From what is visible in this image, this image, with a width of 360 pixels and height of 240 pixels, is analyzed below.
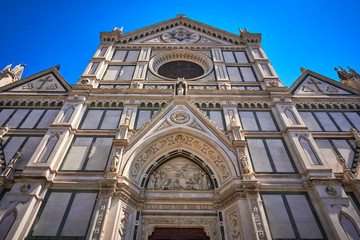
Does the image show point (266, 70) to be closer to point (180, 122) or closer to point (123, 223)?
point (180, 122)

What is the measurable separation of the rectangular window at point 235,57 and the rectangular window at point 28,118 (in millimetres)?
11704

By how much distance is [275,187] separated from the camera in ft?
29.3

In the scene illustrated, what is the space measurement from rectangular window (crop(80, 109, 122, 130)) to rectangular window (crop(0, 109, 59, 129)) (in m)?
1.75

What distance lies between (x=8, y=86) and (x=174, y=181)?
11467 mm

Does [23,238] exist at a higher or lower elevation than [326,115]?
lower

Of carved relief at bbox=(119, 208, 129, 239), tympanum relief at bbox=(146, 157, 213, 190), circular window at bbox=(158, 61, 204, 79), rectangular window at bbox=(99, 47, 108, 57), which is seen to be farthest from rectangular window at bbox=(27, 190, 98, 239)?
rectangular window at bbox=(99, 47, 108, 57)

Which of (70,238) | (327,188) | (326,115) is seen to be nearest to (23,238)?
(70,238)

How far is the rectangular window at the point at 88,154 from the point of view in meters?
9.71

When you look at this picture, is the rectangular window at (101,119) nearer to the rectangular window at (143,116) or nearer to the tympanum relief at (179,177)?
the rectangular window at (143,116)

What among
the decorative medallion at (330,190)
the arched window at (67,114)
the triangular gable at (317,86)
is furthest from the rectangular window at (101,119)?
the triangular gable at (317,86)

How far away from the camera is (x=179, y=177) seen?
10.4m

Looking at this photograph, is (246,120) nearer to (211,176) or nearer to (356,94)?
(211,176)

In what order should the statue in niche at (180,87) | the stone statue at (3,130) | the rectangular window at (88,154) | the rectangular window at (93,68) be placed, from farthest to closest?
the rectangular window at (93,68), the statue in niche at (180,87), the stone statue at (3,130), the rectangular window at (88,154)

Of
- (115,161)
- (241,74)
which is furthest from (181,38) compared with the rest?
(115,161)
